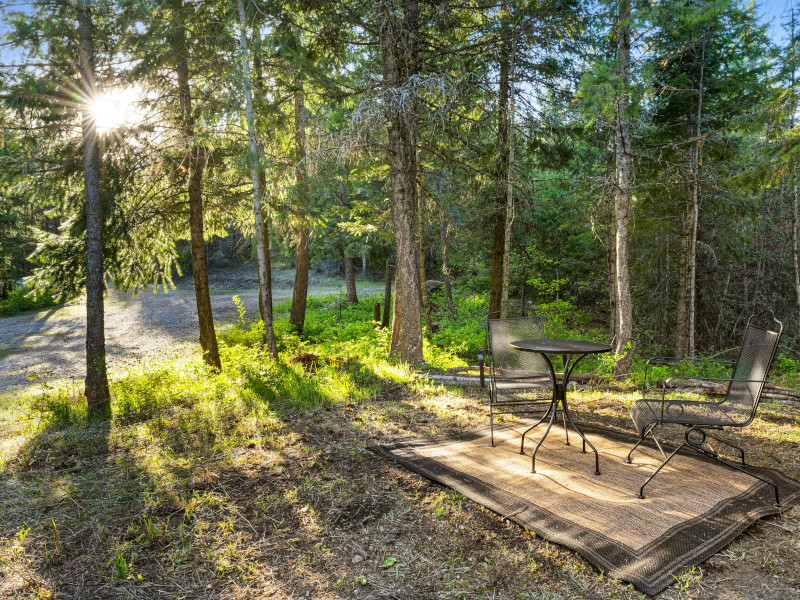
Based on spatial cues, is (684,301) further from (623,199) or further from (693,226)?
(623,199)

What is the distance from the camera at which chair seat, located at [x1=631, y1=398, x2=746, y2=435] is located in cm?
297

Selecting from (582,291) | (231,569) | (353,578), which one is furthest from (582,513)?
(582,291)

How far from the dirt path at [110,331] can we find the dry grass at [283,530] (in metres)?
3.32

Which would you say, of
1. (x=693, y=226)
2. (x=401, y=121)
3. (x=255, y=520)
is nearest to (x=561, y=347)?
(x=255, y=520)

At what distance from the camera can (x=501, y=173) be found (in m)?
8.97

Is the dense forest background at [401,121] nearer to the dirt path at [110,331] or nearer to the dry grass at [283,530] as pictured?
the dirt path at [110,331]

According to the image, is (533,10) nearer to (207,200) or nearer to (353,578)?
(207,200)

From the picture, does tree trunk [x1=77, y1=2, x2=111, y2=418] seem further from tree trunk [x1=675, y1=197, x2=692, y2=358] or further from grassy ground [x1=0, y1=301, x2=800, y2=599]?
tree trunk [x1=675, y1=197, x2=692, y2=358]

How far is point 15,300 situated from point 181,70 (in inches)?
667

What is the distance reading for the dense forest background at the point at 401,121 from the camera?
6121 millimetres

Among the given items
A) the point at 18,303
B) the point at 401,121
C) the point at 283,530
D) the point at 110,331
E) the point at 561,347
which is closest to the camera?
the point at 283,530

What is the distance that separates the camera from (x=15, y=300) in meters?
18.7

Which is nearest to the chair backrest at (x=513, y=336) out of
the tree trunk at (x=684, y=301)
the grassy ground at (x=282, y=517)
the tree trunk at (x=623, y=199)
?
the grassy ground at (x=282, y=517)

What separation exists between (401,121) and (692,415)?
561cm
